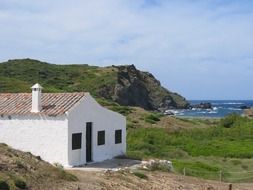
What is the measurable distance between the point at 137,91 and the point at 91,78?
11641mm

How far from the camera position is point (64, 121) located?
26328mm

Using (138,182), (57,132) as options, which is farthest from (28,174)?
(57,132)

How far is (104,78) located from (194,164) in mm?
78366

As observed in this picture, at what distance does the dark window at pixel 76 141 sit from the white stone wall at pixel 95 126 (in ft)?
0.50


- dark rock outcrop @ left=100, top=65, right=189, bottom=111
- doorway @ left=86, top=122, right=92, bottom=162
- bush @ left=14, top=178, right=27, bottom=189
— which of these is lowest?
bush @ left=14, top=178, right=27, bottom=189

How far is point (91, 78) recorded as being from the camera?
114 m

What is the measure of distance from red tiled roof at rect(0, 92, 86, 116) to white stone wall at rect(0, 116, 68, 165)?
346 mm

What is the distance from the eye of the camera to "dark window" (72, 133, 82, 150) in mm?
26631

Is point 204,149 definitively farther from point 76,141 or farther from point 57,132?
point 57,132

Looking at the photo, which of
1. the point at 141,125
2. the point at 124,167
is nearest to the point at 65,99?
the point at 124,167

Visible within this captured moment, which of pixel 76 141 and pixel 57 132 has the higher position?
pixel 57 132

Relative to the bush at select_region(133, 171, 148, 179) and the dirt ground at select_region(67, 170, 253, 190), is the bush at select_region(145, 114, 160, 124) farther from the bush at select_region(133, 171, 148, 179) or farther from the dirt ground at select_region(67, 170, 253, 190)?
the bush at select_region(133, 171, 148, 179)

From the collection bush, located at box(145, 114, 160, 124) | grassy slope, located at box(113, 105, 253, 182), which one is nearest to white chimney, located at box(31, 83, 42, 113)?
grassy slope, located at box(113, 105, 253, 182)

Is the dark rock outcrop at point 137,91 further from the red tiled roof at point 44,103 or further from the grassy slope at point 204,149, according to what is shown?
the red tiled roof at point 44,103
